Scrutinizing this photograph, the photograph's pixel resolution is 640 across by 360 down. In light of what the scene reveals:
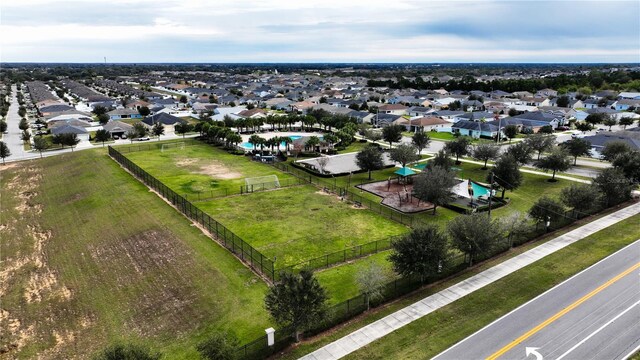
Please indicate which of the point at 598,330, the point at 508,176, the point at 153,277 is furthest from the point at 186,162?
the point at 598,330

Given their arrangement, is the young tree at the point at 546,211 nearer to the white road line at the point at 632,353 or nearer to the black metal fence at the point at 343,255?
the black metal fence at the point at 343,255

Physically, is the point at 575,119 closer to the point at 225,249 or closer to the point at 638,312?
the point at 638,312

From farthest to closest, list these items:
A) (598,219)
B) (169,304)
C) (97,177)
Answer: (97,177) → (598,219) → (169,304)

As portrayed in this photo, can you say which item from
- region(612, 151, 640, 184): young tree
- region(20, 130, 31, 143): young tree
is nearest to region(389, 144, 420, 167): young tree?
region(612, 151, 640, 184): young tree

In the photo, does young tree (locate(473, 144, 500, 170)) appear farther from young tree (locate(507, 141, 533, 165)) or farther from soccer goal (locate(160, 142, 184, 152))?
soccer goal (locate(160, 142, 184, 152))

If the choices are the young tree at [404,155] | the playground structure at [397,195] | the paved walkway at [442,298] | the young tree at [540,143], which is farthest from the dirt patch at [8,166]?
the young tree at [540,143]

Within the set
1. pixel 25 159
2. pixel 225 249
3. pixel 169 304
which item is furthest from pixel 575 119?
pixel 25 159
